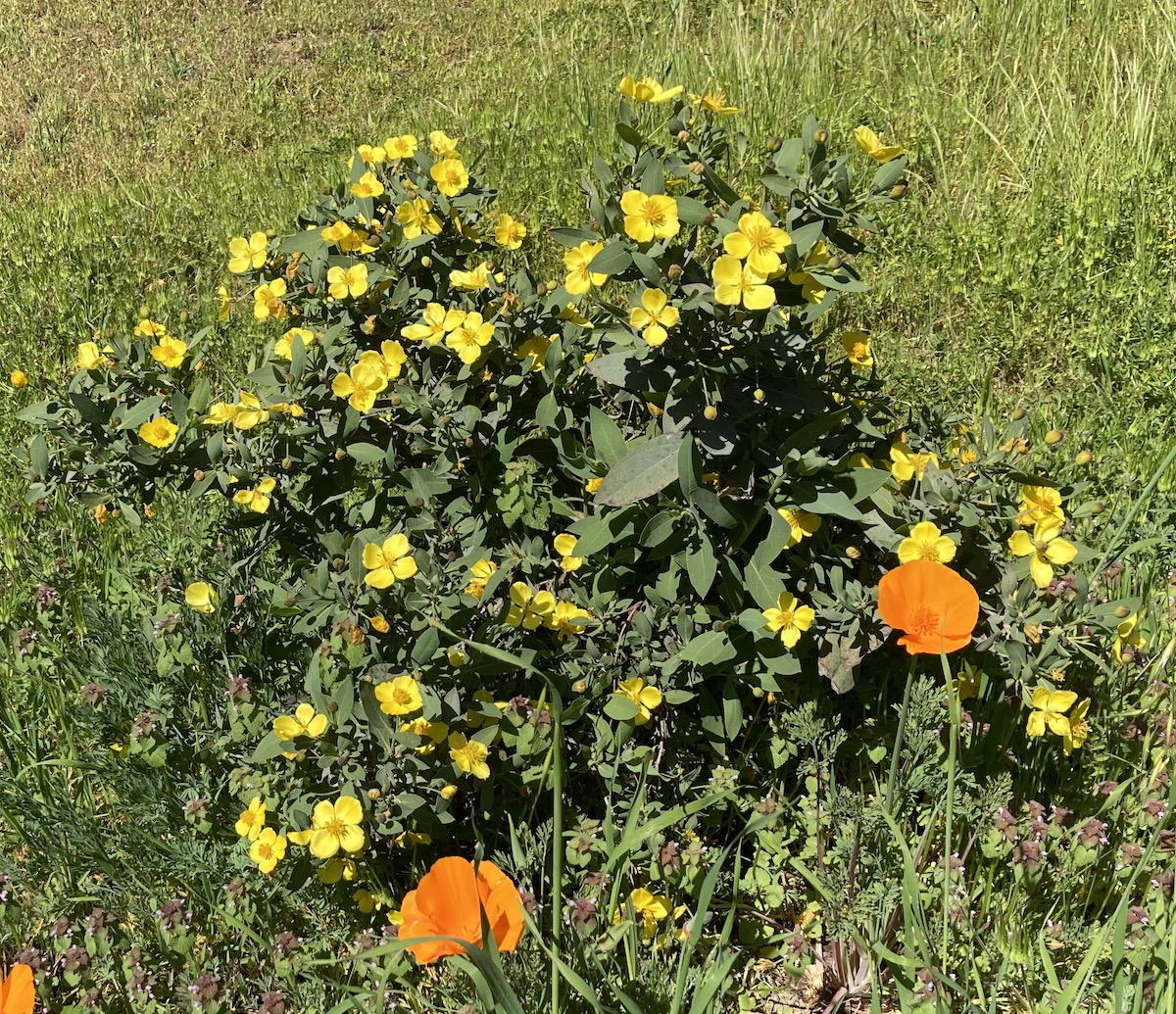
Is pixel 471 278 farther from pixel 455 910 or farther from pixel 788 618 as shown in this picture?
pixel 455 910

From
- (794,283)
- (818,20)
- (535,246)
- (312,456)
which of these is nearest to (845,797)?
(794,283)

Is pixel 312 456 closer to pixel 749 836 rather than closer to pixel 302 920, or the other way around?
pixel 302 920

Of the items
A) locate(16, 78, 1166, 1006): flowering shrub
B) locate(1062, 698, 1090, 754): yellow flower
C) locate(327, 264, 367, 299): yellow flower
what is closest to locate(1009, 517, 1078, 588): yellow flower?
locate(16, 78, 1166, 1006): flowering shrub

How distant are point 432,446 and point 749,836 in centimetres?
92

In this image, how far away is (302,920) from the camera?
184 centimetres

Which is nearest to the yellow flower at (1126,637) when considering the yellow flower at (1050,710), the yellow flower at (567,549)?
the yellow flower at (1050,710)

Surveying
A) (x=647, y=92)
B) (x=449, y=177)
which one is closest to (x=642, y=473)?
(x=647, y=92)

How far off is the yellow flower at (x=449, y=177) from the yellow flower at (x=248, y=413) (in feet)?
1.70

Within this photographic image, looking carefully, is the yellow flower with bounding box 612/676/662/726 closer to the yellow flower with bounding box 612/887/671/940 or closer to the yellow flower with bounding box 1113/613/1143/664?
the yellow flower with bounding box 612/887/671/940

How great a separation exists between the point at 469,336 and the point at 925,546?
2.70 feet

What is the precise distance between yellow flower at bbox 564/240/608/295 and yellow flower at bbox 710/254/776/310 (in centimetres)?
30

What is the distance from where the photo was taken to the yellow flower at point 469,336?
177 cm

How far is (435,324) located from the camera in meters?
1.81

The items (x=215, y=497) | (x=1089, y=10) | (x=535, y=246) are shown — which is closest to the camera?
(x=215, y=497)
